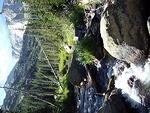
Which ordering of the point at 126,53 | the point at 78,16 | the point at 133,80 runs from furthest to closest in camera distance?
the point at 78,16 < the point at 133,80 < the point at 126,53

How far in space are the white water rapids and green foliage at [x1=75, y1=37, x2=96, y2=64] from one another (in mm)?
1626

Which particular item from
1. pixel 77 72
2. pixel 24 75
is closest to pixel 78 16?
pixel 77 72

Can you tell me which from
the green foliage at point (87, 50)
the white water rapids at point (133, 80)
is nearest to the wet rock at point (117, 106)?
the white water rapids at point (133, 80)

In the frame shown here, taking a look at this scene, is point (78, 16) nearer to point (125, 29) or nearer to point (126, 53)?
point (126, 53)

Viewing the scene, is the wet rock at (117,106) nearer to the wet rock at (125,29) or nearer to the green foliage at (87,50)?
the wet rock at (125,29)

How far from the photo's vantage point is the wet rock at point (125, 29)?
802cm

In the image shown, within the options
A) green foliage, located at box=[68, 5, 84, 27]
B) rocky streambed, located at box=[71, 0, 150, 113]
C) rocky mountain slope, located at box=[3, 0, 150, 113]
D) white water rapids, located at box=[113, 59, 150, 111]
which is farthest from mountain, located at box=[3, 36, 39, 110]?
rocky streambed, located at box=[71, 0, 150, 113]

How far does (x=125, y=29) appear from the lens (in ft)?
26.7

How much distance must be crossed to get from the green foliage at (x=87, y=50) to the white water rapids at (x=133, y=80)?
5.33ft

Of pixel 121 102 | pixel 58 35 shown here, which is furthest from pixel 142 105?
pixel 58 35

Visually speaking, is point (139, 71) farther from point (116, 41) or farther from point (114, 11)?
point (114, 11)

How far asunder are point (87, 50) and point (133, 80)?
122 inches

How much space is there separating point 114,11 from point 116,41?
79 cm

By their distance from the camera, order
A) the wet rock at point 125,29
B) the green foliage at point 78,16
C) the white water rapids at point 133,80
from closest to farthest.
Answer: the wet rock at point 125,29
the white water rapids at point 133,80
the green foliage at point 78,16
